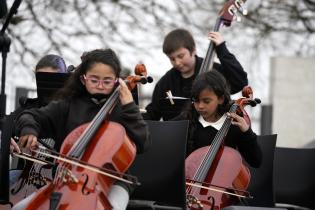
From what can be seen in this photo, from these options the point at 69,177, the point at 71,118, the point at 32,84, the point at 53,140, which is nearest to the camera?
the point at 69,177

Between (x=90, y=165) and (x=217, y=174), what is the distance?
106cm

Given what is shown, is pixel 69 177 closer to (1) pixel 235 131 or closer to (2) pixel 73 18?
(1) pixel 235 131

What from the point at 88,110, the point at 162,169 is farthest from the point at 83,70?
the point at 162,169

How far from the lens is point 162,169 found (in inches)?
221

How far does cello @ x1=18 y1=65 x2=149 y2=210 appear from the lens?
4809mm

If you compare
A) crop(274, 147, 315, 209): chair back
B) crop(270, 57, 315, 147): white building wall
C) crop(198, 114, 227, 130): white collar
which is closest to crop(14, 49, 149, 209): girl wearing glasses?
crop(198, 114, 227, 130): white collar

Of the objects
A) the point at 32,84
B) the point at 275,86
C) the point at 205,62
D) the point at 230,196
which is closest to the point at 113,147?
the point at 230,196

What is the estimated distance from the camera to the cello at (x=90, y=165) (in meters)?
4.81

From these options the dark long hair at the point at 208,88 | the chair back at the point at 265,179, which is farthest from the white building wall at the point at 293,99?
the dark long hair at the point at 208,88

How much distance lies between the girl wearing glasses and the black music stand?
34 centimetres

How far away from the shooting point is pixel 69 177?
4.85 meters

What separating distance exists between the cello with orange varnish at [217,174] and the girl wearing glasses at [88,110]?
20.6 inches

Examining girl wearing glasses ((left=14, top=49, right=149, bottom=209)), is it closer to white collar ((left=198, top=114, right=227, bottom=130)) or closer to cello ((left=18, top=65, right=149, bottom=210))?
cello ((left=18, top=65, right=149, bottom=210))

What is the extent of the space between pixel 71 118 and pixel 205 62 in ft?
5.16
